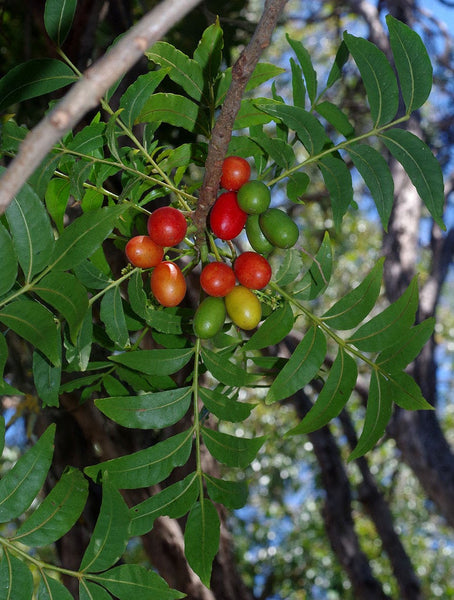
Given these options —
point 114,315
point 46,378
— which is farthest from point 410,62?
point 46,378

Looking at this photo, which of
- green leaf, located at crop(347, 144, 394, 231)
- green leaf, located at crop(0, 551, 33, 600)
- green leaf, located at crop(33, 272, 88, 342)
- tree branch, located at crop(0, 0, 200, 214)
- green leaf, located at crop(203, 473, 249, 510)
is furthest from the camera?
green leaf, located at crop(203, 473, 249, 510)

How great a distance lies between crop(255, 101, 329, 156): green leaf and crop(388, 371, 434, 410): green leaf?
49 cm

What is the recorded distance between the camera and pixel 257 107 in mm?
1264

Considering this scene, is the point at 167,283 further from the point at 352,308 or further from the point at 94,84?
the point at 94,84

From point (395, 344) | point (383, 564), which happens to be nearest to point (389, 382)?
point (395, 344)

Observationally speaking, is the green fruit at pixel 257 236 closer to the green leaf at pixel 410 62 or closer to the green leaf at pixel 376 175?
the green leaf at pixel 376 175

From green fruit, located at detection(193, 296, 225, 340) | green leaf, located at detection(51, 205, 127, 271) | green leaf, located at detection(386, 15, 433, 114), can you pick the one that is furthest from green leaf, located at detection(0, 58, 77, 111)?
green leaf, located at detection(386, 15, 433, 114)

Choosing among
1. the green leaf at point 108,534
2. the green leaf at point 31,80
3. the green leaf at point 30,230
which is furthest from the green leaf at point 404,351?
the green leaf at point 31,80

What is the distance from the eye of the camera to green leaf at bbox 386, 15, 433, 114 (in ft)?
3.92

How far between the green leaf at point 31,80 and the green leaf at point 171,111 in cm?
16

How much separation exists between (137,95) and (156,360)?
52 cm

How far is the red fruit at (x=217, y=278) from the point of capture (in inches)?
50.7

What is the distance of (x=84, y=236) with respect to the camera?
3.57ft

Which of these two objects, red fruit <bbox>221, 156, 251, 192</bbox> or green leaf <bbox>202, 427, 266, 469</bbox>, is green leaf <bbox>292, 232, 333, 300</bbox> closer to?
red fruit <bbox>221, 156, 251, 192</bbox>
